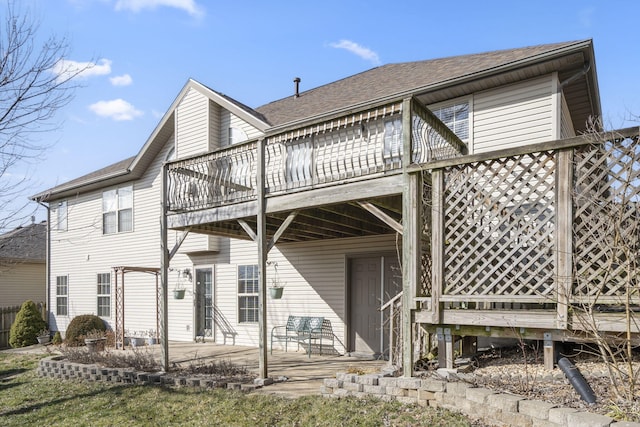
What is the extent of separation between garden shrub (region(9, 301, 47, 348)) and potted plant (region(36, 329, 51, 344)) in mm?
124

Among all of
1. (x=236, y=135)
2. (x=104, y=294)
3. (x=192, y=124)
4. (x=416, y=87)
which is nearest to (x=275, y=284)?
(x=236, y=135)

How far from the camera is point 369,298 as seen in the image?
11016 millimetres

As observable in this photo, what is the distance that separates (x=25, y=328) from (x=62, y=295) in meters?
1.80

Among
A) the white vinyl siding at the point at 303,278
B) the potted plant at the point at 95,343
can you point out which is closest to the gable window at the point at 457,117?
the white vinyl siding at the point at 303,278

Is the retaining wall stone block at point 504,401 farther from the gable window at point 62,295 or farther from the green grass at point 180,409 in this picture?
the gable window at point 62,295

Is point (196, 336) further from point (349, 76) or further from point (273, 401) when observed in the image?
point (349, 76)

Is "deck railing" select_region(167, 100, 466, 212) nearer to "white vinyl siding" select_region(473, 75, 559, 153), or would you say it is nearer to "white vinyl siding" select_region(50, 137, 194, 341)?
"white vinyl siding" select_region(473, 75, 559, 153)

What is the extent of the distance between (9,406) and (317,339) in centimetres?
611

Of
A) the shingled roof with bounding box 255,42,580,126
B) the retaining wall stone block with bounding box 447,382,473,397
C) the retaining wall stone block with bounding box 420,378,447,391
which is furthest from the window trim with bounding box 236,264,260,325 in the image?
the retaining wall stone block with bounding box 447,382,473,397

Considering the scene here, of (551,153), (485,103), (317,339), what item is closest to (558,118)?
(485,103)

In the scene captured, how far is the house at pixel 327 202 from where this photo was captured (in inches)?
251

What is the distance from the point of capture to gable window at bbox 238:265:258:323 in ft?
41.7

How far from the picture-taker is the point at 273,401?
665cm

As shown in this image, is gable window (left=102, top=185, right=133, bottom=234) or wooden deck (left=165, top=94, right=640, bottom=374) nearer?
wooden deck (left=165, top=94, right=640, bottom=374)
